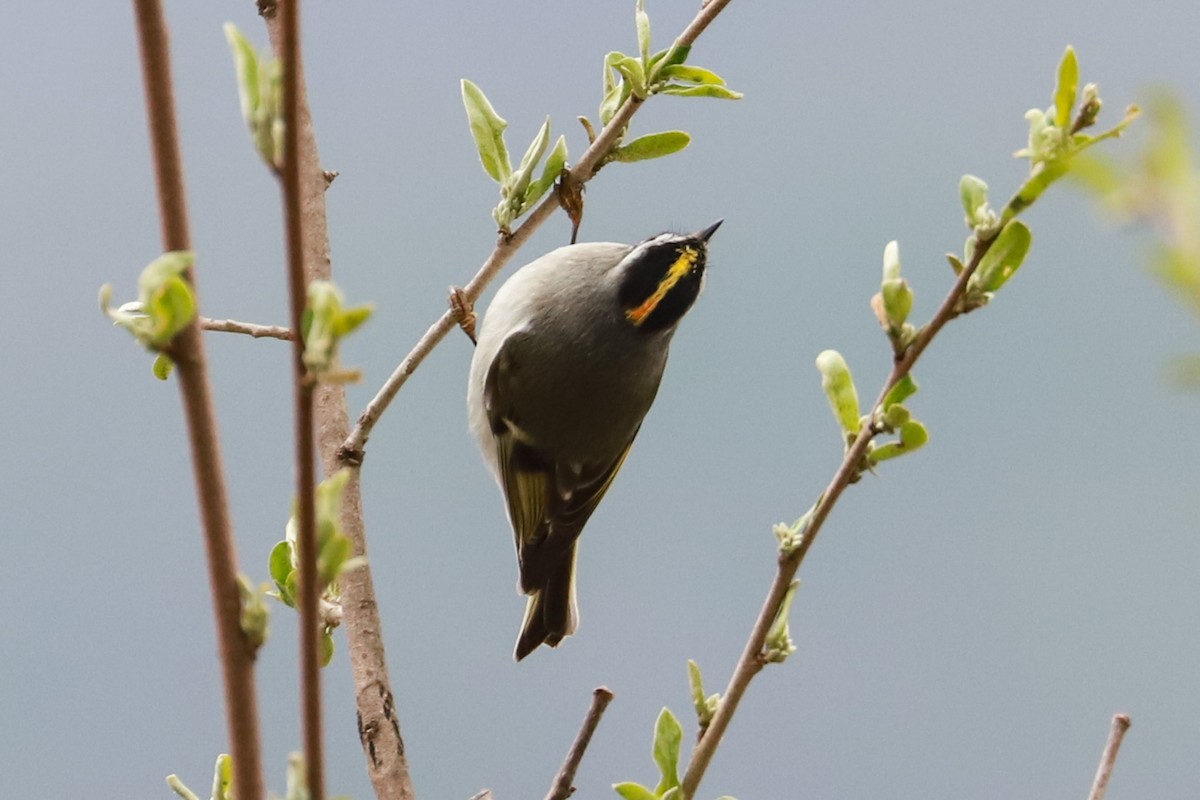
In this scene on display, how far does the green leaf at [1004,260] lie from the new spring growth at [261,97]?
1.41 ft

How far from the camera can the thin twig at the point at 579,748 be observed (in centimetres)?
77

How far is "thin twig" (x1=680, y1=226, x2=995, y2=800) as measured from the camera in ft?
2.22

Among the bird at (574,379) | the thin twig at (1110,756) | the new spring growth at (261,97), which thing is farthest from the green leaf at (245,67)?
the bird at (574,379)

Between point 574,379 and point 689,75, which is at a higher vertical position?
point 689,75

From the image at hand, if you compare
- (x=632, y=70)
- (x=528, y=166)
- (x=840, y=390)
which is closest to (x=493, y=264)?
(x=528, y=166)

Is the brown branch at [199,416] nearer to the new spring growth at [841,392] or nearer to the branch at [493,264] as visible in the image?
A: the new spring growth at [841,392]

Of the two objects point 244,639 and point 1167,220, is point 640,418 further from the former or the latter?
point 1167,220

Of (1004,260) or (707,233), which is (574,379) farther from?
(1004,260)

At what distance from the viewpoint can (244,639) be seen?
453 mm

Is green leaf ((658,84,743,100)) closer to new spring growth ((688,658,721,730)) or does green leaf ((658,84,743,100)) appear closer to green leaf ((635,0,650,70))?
green leaf ((635,0,650,70))

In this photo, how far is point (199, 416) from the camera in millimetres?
427

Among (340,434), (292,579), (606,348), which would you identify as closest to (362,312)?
(292,579)

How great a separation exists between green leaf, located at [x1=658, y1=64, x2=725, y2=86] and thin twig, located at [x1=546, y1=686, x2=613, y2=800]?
2.01ft

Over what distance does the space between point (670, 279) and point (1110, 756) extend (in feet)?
4.95
